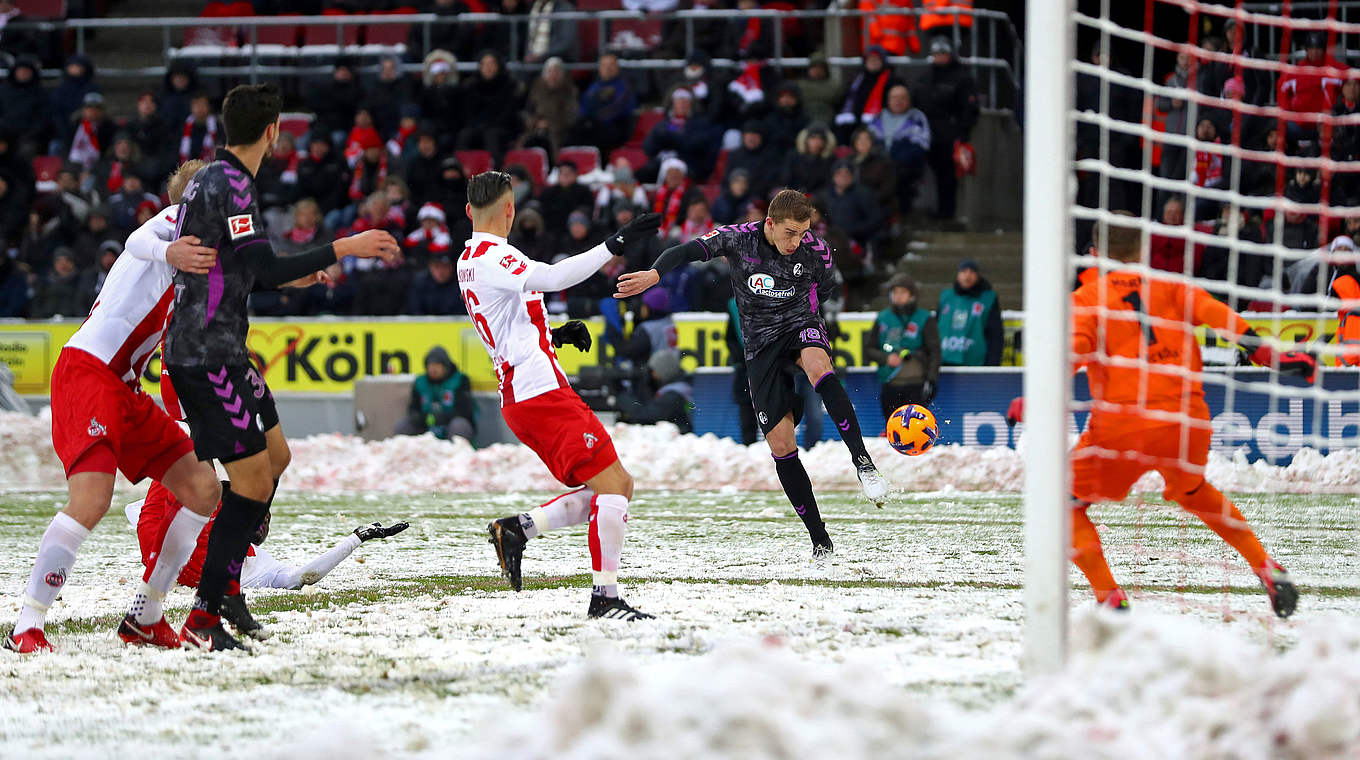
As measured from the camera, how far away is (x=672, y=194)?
15914 millimetres

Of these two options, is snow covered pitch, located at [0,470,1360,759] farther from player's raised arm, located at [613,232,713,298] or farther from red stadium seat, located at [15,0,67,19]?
red stadium seat, located at [15,0,67,19]

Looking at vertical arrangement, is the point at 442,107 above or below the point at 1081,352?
above

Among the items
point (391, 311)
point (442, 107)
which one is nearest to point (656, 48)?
point (442, 107)

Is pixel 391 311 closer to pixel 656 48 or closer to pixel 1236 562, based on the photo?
pixel 656 48

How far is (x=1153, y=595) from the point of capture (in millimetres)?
6297

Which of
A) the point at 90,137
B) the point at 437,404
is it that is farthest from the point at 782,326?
the point at 90,137

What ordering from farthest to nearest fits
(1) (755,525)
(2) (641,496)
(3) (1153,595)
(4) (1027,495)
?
(2) (641,496) → (1) (755,525) → (3) (1153,595) → (4) (1027,495)

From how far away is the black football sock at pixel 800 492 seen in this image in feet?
26.3

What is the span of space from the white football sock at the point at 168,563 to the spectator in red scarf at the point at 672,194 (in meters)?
10.1

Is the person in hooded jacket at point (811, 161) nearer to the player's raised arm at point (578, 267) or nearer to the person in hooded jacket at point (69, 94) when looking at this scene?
the person in hooded jacket at point (69, 94)

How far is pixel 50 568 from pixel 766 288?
4.18m

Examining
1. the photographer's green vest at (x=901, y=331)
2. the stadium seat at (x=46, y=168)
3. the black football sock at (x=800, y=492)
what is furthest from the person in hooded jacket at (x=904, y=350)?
the stadium seat at (x=46, y=168)

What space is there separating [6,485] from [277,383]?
316cm

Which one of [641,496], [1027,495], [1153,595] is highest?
[1027,495]
